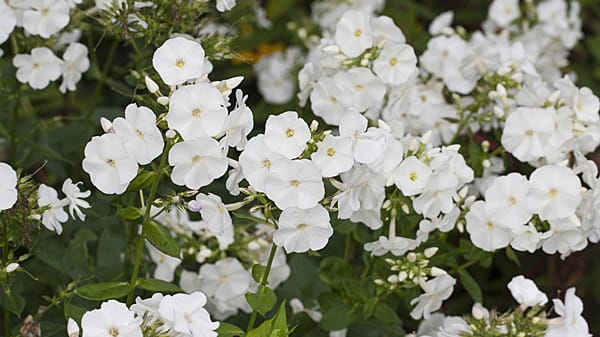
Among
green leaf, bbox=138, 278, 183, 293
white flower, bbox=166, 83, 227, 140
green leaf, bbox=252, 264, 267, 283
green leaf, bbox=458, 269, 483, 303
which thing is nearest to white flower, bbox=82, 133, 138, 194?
white flower, bbox=166, 83, 227, 140

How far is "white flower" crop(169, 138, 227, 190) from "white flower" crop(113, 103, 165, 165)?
1.5 inches

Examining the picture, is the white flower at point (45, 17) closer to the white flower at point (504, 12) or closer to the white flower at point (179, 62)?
the white flower at point (179, 62)

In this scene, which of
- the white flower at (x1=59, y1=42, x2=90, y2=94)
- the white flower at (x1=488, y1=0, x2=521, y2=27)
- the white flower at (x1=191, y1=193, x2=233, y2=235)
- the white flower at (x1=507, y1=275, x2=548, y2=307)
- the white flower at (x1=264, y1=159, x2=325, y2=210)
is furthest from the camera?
the white flower at (x1=488, y1=0, x2=521, y2=27)

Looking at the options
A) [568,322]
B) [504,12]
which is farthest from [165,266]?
[504,12]

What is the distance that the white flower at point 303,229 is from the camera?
186 centimetres

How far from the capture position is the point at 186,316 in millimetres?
1751

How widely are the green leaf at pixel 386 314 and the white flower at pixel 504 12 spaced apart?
1.42 meters

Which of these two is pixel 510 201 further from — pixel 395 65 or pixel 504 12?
pixel 504 12

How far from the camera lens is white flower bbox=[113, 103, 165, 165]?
5.98 feet

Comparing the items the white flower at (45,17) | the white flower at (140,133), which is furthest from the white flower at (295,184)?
the white flower at (45,17)

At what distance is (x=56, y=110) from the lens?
406cm

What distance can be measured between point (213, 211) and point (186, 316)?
257 millimetres

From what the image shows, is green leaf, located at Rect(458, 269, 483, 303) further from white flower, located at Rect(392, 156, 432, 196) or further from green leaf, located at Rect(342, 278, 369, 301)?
white flower, located at Rect(392, 156, 432, 196)

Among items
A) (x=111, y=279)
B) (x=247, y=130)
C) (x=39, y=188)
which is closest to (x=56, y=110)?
(x=111, y=279)
